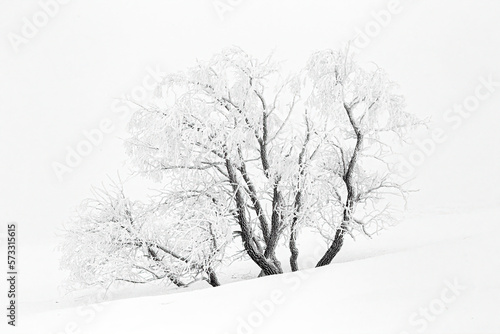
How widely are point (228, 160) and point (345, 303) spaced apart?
3.00m

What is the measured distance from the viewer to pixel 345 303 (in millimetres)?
5508

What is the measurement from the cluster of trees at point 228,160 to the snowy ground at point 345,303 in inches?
54.8

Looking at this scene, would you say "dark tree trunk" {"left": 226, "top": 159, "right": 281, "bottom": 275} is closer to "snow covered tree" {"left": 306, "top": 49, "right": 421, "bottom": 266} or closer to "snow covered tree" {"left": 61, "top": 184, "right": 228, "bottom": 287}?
"snow covered tree" {"left": 61, "top": 184, "right": 228, "bottom": 287}

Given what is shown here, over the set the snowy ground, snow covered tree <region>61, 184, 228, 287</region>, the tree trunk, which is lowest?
the tree trunk

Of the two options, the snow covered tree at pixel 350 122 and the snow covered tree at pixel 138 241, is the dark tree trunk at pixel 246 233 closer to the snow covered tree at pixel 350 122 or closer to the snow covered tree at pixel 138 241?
the snow covered tree at pixel 138 241

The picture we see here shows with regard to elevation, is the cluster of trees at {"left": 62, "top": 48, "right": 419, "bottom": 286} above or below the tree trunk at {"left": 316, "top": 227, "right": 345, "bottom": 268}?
above

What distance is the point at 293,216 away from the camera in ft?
26.8

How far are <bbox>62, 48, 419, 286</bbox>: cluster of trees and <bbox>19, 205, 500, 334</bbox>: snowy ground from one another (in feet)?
4.56

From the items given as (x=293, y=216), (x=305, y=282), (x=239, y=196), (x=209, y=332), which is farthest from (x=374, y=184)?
(x=209, y=332)

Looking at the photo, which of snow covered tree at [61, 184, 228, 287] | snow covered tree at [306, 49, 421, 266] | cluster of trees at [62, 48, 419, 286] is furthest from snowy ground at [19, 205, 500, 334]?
snow covered tree at [306, 49, 421, 266]

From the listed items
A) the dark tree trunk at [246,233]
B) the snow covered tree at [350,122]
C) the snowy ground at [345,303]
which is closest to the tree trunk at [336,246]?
the snow covered tree at [350,122]

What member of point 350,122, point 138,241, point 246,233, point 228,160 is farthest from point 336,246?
point 138,241

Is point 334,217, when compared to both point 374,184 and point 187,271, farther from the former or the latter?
point 187,271

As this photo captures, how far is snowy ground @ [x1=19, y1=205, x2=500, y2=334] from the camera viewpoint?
5.14 metres
